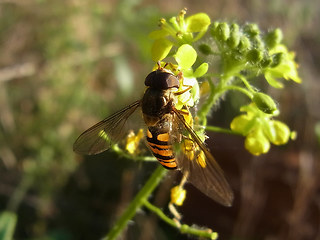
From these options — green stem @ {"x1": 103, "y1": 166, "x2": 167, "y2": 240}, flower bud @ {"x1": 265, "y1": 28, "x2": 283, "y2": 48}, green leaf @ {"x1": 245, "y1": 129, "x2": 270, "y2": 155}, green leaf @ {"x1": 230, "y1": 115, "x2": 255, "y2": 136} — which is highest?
flower bud @ {"x1": 265, "y1": 28, "x2": 283, "y2": 48}

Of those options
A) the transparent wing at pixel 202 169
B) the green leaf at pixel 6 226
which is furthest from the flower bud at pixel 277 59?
the green leaf at pixel 6 226

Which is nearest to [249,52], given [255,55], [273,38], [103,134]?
[255,55]

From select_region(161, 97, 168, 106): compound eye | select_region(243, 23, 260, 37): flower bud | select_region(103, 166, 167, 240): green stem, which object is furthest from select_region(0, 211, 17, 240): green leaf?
select_region(243, 23, 260, 37): flower bud

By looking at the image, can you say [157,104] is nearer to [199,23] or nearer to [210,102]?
[210,102]

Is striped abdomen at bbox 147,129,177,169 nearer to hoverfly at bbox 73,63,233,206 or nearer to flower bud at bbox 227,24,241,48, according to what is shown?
hoverfly at bbox 73,63,233,206

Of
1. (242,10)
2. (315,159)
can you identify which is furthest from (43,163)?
(242,10)
